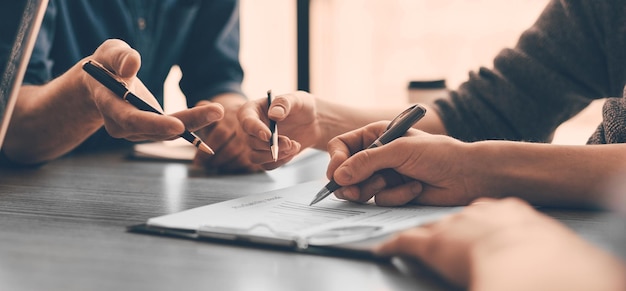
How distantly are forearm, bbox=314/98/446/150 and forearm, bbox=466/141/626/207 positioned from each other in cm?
43

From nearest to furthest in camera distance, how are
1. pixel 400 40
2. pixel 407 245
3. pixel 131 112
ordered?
1. pixel 407 245
2. pixel 131 112
3. pixel 400 40

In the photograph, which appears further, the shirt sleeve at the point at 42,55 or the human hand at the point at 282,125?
the shirt sleeve at the point at 42,55

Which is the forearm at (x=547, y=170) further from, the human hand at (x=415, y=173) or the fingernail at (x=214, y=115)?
the fingernail at (x=214, y=115)

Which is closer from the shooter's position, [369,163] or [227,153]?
[369,163]

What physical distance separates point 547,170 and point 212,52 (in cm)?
102

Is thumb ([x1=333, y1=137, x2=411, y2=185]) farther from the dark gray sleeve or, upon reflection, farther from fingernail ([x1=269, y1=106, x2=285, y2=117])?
the dark gray sleeve

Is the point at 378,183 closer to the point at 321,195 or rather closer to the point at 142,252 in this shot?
the point at 321,195

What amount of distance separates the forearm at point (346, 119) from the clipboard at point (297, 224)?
0.45 meters

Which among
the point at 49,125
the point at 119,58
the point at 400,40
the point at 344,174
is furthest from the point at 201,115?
the point at 400,40

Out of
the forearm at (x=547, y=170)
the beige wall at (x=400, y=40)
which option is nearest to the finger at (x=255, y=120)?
Answer: the forearm at (x=547, y=170)

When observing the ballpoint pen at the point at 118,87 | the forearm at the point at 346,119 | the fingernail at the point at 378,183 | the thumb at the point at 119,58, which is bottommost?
the forearm at the point at 346,119

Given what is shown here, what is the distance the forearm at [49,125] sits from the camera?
995mm

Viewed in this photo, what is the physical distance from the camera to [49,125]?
3.39 ft

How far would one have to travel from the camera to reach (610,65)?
1.07m
